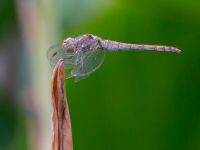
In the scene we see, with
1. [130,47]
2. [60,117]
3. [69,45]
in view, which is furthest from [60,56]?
[60,117]

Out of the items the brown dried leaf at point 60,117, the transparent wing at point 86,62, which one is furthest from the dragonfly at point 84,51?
the brown dried leaf at point 60,117

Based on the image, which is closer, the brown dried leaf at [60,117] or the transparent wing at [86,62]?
the brown dried leaf at [60,117]

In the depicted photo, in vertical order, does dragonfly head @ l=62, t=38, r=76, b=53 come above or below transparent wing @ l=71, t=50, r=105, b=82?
above

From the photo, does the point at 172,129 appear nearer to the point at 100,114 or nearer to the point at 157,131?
the point at 157,131

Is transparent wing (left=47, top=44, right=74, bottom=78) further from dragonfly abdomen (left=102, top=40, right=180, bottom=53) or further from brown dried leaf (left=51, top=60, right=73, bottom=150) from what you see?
brown dried leaf (left=51, top=60, right=73, bottom=150)

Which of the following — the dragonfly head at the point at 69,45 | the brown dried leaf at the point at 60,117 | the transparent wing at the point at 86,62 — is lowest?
the brown dried leaf at the point at 60,117

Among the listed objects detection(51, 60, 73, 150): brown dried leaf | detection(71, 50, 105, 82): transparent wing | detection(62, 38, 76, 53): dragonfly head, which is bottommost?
detection(51, 60, 73, 150): brown dried leaf

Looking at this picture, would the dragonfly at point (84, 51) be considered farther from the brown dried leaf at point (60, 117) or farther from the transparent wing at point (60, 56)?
the brown dried leaf at point (60, 117)

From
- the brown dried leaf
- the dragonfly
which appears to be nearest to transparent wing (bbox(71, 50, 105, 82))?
the dragonfly

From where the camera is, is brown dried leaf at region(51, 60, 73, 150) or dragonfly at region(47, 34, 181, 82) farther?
dragonfly at region(47, 34, 181, 82)
